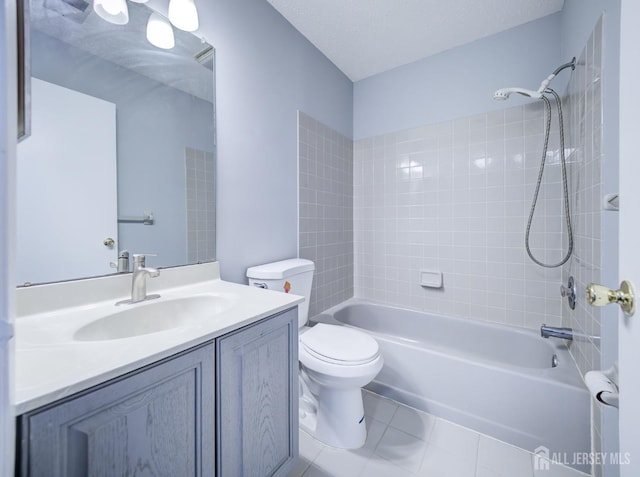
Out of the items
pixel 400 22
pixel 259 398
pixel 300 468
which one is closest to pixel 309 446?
pixel 300 468

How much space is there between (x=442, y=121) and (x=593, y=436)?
2.01 m

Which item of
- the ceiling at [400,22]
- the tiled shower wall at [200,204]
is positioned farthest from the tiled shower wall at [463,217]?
the tiled shower wall at [200,204]

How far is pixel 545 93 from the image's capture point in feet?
5.56

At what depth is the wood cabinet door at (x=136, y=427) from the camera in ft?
1.53

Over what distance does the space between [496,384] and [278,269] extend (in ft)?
4.19

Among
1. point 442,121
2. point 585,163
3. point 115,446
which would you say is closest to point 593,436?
point 585,163

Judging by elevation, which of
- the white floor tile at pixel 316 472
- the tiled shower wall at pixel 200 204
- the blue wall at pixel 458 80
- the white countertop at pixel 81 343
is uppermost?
the blue wall at pixel 458 80

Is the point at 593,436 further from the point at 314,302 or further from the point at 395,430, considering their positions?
the point at 314,302

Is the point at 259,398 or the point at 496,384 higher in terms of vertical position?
the point at 259,398

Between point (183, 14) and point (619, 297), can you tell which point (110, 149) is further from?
point (619, 297)

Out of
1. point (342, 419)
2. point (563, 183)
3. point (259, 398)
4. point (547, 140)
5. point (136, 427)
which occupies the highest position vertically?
point (547, 140)

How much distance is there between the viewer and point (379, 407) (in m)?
1.60

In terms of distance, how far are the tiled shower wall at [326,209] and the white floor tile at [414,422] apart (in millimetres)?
831

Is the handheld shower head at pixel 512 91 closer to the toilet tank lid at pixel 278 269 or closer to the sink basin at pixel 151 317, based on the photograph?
the toilet tank lid at pixel 278 269
